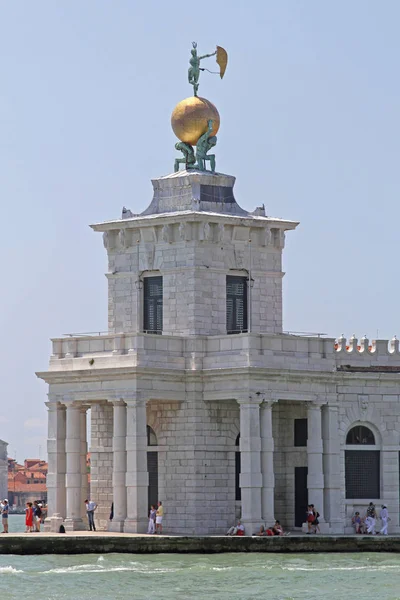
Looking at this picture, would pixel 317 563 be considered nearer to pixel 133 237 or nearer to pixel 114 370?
pixel 114 370

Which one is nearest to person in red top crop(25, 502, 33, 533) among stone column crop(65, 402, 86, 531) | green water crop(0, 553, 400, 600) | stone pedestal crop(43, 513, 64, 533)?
stone pedestal crop(43, 513, 64, 533)

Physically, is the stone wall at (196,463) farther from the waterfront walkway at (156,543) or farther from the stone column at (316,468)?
the waterfront walkway at (156,543)

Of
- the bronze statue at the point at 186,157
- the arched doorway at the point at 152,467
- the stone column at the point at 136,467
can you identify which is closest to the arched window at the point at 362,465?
the arched doorway at the point at 152,467

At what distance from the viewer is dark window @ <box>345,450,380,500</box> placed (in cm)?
7088

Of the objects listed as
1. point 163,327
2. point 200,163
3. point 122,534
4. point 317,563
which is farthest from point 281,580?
point 200,163

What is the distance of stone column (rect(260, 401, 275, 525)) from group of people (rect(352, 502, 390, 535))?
359 cm

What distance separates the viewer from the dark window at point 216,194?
72.4 m

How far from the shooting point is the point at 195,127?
2884 inches

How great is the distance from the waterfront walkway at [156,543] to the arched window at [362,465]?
3981mm

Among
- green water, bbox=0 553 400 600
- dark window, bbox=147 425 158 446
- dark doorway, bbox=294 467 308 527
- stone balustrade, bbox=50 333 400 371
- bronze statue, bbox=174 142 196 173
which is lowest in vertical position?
green water, bbox=0 553 400 600

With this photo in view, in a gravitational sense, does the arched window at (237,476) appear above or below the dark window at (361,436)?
below

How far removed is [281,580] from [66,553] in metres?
9.06

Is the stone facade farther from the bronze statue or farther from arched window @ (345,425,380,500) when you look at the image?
the bronze statue

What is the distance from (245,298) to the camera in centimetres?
7206
